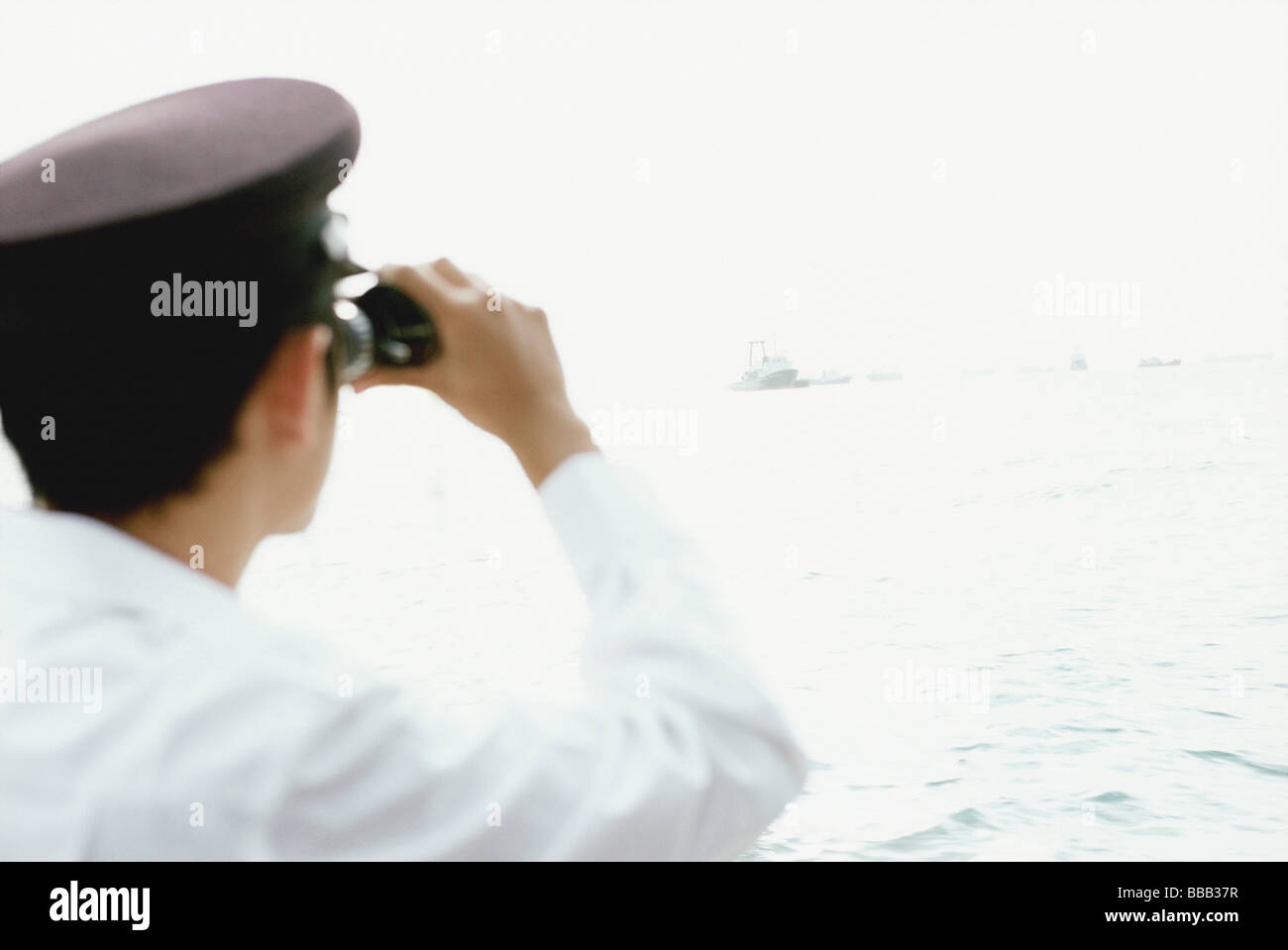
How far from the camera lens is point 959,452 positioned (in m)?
26.5

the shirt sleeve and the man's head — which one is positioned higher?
the man's head

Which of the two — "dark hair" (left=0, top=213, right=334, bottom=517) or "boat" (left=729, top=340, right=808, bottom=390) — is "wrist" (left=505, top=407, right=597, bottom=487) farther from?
"boat" (left=729, top=340, right=808, bottom=390)

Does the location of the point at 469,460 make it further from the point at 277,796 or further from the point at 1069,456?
the point at 277,796

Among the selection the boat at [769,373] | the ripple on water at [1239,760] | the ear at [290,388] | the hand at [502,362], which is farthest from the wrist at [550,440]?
the boat at [769,373]

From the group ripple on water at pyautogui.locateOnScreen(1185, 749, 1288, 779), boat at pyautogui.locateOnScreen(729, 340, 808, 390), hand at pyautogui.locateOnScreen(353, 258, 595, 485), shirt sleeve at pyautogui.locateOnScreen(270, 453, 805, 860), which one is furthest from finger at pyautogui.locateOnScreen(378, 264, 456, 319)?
boat at pyautogui.locateOnScreen(729, 340, 808, 390)

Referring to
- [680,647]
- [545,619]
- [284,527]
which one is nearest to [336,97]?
[284,527]

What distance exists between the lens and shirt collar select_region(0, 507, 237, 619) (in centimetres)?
55

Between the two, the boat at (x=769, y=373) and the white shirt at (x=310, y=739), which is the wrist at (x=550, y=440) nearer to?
the white shirt at (x=310, y=739)

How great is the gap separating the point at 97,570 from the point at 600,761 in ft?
0.85

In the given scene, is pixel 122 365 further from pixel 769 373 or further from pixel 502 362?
pixel 769 373

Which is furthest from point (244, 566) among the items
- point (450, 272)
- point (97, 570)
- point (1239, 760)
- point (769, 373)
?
point (769, 373)

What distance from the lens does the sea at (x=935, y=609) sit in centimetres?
473

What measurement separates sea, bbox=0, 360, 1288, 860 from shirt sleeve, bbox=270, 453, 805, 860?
1.2 inches
